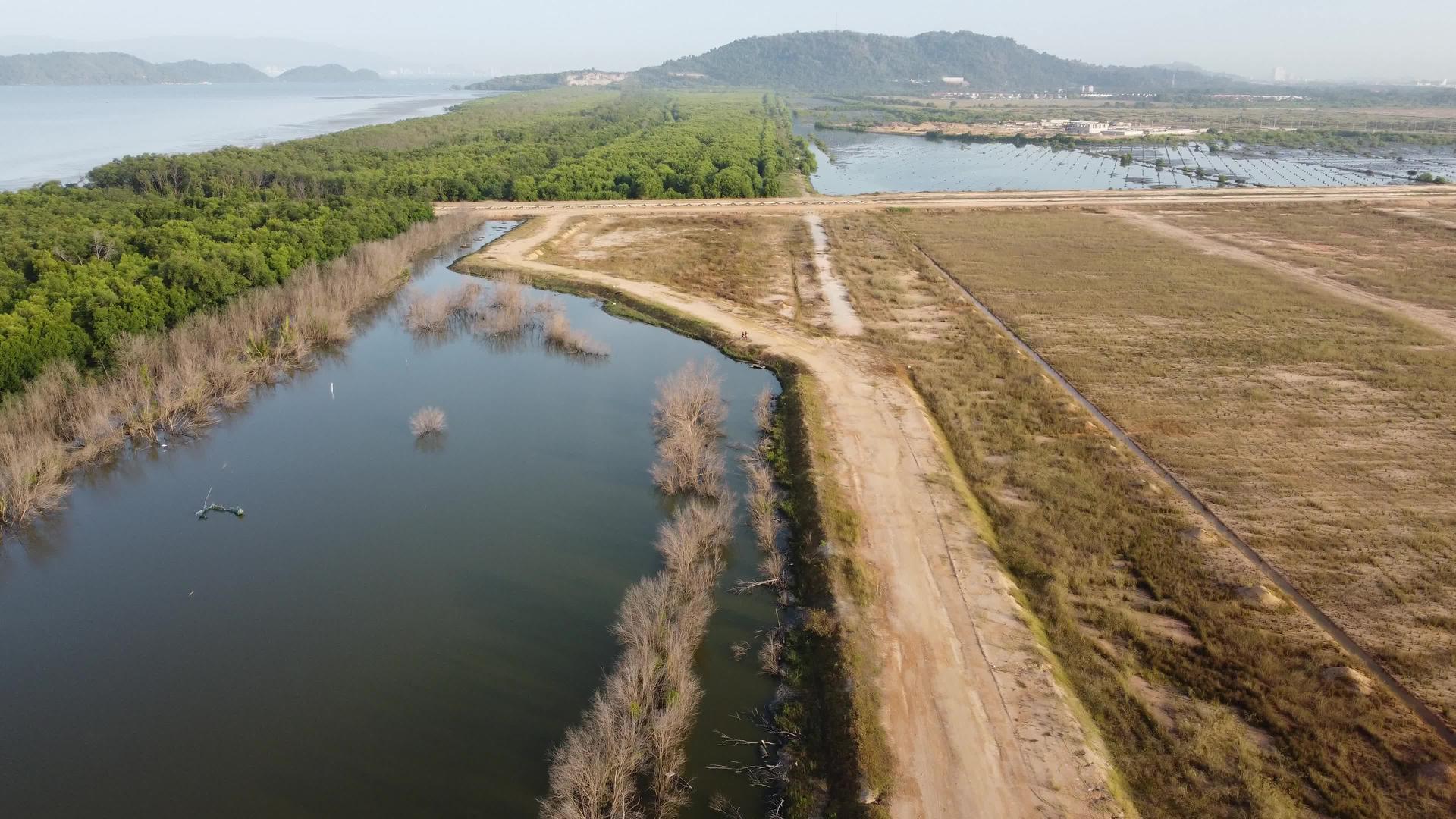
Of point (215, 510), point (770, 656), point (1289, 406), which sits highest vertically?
point (1289, 406)

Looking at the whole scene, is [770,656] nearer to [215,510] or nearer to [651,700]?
[651,700]

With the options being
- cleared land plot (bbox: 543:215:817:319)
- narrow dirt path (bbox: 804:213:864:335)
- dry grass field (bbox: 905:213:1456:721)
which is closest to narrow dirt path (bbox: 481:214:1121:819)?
dry grass field (bbox: 905:213:1456:721)

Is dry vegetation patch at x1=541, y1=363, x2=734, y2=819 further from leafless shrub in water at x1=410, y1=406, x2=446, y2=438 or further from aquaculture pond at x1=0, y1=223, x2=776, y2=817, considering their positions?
leafless shrub in water at x1=410, y1=406, x2=446, y2=438

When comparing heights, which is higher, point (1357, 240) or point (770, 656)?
point (1357, 240)

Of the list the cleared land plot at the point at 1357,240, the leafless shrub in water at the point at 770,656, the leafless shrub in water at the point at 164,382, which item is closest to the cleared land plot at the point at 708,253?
the leafless shrub in water at the point at 164,382

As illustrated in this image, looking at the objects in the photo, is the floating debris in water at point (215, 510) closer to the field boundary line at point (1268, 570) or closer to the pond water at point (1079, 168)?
the field boundary line at point (1268, 570)

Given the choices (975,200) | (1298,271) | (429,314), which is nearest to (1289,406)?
(1298,271)
